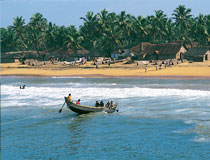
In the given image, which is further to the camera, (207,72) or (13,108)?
(207,72)

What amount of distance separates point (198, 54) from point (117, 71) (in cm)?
2077

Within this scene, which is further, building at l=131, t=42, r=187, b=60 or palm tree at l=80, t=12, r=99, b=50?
palm tree at l=80, t=12, r=99, b=50

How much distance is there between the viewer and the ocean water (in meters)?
22.2

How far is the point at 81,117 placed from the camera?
32.5 m

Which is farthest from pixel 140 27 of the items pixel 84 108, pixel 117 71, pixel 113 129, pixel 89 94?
pixel 113 129

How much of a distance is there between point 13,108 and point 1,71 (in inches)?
2293

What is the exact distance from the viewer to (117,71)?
78188mm

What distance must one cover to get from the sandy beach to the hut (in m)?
2.56

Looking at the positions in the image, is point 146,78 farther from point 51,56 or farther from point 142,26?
point 51,56

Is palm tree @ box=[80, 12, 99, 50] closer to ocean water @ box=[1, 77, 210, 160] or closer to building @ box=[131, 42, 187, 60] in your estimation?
building @ box=[131, 42, 187, 60]

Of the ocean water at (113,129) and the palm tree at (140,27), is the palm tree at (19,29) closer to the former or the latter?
the palm tree at (140,27)

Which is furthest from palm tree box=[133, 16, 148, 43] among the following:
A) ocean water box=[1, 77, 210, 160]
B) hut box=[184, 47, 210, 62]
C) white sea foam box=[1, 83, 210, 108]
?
ocean water box=[1, 77, 210, 160]

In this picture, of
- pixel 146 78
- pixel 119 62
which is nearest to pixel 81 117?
pixel 146 78

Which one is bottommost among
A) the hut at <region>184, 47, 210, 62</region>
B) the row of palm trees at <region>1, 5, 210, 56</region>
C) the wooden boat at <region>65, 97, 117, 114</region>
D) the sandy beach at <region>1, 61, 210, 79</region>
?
the wooden boat at <region>65, 97, 117, 114</region>
